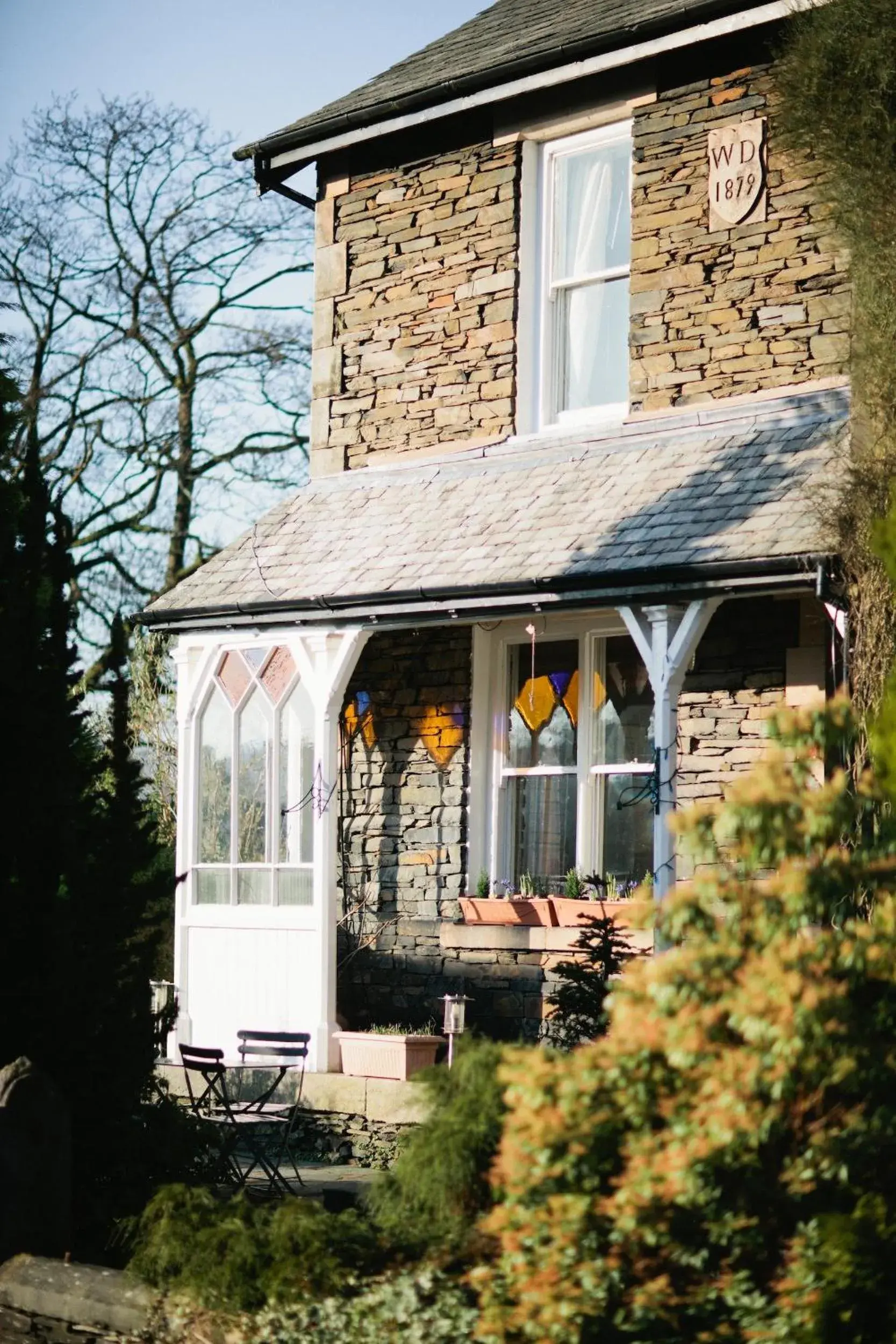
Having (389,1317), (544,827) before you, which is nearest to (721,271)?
(544,827)

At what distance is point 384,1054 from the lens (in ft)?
35.3

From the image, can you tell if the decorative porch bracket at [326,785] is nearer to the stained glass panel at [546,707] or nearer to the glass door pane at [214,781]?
the glass door pane at [214,781]

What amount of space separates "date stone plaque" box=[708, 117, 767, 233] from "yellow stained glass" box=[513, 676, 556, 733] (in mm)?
2964

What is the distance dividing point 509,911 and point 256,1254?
562 centimetres

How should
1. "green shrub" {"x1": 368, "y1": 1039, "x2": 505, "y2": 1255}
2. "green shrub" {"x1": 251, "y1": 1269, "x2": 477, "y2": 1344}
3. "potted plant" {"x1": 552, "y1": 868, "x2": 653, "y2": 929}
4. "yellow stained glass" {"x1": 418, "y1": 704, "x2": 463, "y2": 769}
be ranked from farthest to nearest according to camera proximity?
"yellow stained glass" {"x1": 418, "y1": 704, "x2": 463, "y2": 769}
"potted plant" {"x1": 552, "y1": 868, "x2": 653, "y2": 929}
"green shrub" {"x1": 368, "y1": 1039, "x2": 505, "y2": 1255}
"green shrub" {"x1": 251, "y1": 1269, "x2": 477, "y2": 1344}

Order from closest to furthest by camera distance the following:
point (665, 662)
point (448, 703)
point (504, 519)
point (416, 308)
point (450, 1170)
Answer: point (450, 1170) → point (665, 662) → point (504, 519) → point (448, 703) → point (416, 308)

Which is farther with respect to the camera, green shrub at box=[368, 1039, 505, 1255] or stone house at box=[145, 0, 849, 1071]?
stone house at box=[145, 0, 849, 1071]

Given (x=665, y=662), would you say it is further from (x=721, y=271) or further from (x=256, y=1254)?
(x=256, y=1254)

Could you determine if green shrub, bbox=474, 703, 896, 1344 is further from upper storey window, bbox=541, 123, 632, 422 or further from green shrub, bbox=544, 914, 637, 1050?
upper storey window, bbox=541, 123, 632, 422

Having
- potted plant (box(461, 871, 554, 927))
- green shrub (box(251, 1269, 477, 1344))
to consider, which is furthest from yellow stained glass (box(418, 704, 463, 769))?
green shrub (box(251, 1269, 477, 1344))

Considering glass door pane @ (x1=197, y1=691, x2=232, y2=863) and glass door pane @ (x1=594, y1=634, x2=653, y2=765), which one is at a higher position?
glass door pane @ (x1=594, y1=634, x2=653, y2=765)

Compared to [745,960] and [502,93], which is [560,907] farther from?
[745,960]

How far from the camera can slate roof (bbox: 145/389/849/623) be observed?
962 centimetres

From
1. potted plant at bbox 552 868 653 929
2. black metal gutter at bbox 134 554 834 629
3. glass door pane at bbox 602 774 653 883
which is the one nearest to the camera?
black metal gutter at bbox 134 554 834 629
